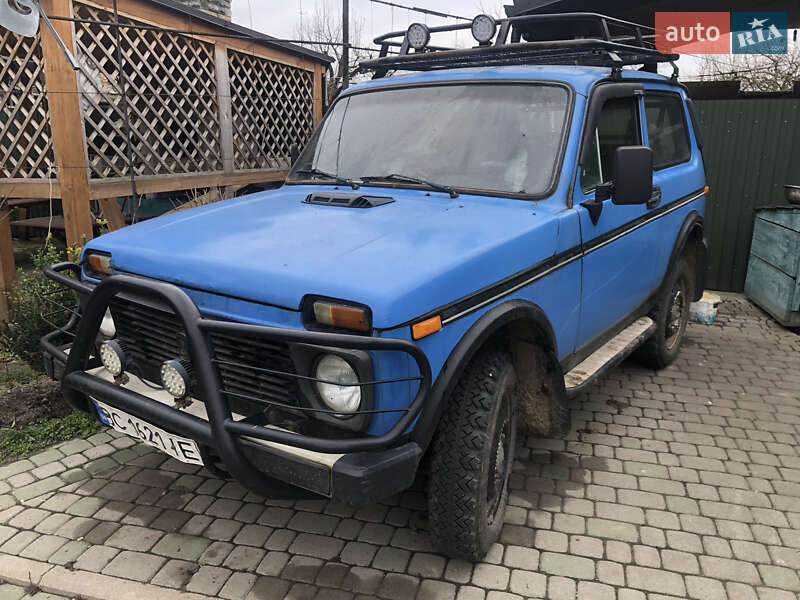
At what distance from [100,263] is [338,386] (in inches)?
58.8

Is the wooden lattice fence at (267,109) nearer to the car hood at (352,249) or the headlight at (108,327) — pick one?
the car hood at (352,249)

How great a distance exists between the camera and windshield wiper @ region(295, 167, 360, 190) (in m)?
3.60

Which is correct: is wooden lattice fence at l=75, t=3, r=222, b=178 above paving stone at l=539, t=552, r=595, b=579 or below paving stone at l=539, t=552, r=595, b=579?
above

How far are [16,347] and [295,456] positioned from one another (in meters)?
3.53

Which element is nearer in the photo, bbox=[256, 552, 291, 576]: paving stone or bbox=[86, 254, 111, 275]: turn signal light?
bbox=[256, 552, 291, 576]: paving stone

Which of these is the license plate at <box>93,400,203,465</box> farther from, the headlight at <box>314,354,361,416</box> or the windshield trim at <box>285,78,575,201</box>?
the windshield trim at <box>285,78,575,201</box>

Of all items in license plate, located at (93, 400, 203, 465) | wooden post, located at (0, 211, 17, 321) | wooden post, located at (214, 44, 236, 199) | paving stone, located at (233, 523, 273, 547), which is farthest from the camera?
wooden post, located at (214, 44, 236, 199)

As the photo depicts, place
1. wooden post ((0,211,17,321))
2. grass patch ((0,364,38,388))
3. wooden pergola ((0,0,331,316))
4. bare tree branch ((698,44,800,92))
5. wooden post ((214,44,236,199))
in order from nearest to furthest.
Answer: grass patch ((0,364,38,388)), wooden pergola ((0,0,331,316)), wooden post ((0,211,17,321)), wooden post ((214,44,236,199)), bare tree branch ((698,44,800,92))

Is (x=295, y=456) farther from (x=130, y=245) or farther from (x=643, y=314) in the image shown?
(x=643, y=314)

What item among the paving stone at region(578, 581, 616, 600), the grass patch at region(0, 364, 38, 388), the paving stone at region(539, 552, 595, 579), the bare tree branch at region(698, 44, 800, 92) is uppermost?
the bare tree branch at region(698, 44, 800, 92)

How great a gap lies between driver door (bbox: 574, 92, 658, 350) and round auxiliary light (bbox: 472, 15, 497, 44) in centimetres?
93

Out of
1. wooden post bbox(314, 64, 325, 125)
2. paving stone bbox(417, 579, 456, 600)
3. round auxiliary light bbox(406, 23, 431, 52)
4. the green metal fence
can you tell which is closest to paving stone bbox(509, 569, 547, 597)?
paving stone bbox(417, 579, 456, 600)

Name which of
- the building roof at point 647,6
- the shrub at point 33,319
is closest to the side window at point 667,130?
the shrub at point 33,319

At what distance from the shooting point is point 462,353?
2494mm
